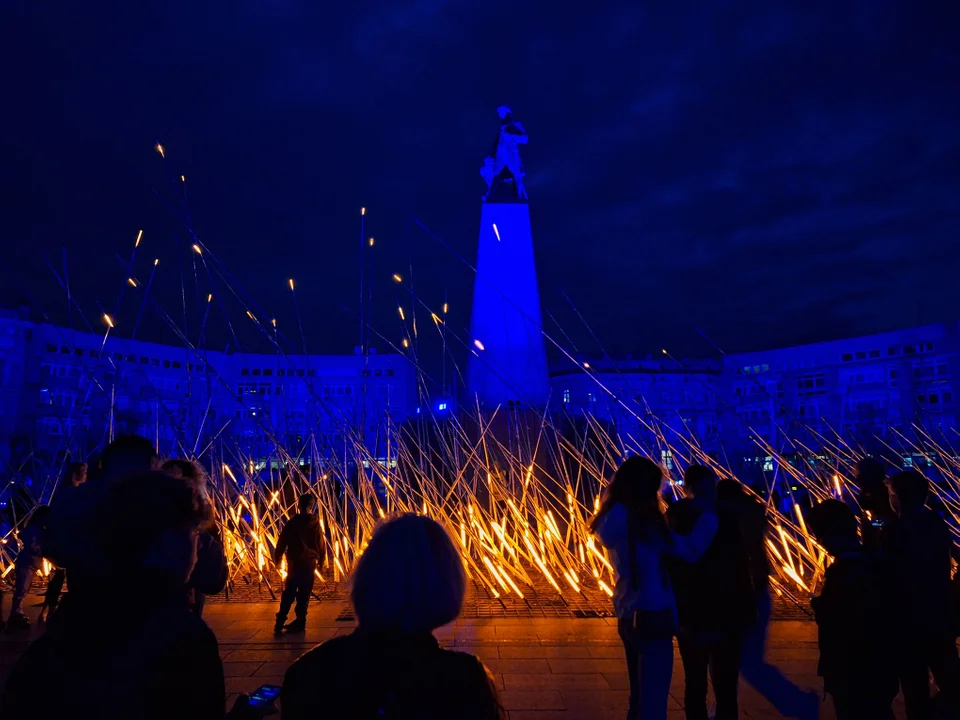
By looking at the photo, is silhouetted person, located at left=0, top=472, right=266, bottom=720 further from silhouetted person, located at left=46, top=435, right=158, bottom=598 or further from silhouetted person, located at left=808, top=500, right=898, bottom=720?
silhouetted person, located at left=808, top=500, right=898, bottom=720

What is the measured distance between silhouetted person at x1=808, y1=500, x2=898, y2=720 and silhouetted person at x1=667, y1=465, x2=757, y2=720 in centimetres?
33

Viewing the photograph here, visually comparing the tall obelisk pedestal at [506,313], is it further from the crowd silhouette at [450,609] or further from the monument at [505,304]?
the crowd silhouette at [450,609]

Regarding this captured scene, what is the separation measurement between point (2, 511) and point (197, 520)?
33.4 feet

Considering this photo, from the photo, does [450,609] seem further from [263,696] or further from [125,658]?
[263,696]

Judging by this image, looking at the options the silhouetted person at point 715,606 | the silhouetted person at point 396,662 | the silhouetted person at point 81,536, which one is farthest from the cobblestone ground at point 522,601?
the silhouetted person at point 396,662

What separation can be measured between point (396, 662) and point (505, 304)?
1359cm

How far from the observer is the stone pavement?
3.60 metres

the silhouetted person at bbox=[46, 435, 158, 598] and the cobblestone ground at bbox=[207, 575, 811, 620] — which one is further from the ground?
the silhouetted person at bbox=[46, 435, 158, 598]

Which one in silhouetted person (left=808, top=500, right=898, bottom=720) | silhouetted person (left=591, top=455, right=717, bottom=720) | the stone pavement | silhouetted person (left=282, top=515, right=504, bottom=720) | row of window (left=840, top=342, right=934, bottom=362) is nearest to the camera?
silhouetted person (left=282, top=515, right=504, bottom=720)

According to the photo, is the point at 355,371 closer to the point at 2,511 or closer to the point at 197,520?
the point at 2,511

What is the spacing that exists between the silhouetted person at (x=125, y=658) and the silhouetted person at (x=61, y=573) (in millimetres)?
3049

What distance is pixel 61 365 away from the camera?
36406mm

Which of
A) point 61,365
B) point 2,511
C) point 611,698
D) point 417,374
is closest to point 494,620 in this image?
point 611,698

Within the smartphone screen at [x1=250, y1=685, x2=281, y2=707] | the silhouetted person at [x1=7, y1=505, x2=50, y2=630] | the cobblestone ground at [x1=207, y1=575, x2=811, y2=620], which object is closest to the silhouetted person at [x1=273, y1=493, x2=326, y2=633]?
the cobblestone ground at [x1=207, y1=575, x2=811, y2=620]
